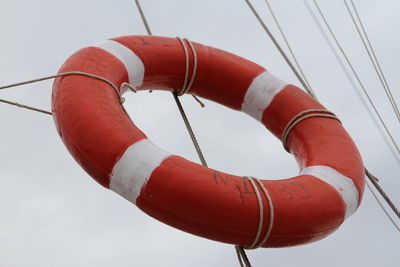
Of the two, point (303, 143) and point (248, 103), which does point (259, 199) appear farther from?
point (248, 103)

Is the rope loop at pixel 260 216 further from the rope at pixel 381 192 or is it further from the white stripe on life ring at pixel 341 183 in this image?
the rope at pixel 381 192

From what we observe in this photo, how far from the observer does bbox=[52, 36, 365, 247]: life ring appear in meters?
2.24

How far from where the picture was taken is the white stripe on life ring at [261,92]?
321 centimetres

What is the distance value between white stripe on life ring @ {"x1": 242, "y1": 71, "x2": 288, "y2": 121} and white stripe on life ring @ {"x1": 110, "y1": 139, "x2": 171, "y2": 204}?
3.54 ft

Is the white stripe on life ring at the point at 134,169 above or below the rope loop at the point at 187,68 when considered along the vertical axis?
below

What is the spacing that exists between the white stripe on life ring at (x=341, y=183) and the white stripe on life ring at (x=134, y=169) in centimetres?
80

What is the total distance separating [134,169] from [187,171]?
8.7 inches

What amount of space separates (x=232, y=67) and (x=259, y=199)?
119 cm

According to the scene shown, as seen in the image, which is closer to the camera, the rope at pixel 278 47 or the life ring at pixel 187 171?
the life ring at pixel 187 171

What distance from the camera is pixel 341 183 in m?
2.61

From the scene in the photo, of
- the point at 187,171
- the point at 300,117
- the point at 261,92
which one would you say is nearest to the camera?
the point at 187,171

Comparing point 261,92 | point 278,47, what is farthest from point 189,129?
point 278,47

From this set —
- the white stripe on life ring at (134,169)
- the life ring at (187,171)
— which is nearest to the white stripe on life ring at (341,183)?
the life ring at (187,171)

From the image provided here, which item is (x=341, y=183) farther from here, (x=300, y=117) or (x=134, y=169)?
(x=134, y=169)
